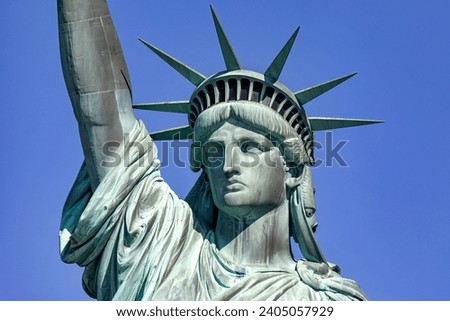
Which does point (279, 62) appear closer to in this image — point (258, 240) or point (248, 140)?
point (248, 140)

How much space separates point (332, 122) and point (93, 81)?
3.42 metres

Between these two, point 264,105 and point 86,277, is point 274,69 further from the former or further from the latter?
point 86,277

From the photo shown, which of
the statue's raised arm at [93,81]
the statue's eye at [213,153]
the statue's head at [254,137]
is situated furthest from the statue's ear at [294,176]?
the statue's raised arm at [93,81]

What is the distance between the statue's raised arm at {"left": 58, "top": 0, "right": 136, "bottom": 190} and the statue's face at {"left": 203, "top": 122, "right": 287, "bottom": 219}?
1294mm

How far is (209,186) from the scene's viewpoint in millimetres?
29766

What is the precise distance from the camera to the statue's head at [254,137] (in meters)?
29.0

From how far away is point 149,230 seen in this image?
2892 centimetres

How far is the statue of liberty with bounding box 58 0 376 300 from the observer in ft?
94.3

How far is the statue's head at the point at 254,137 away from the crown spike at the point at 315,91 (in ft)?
0.05

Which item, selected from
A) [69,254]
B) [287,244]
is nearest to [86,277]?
[69,254]

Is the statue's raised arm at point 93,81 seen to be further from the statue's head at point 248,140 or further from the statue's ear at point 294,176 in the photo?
the statue's ear at point 294,176

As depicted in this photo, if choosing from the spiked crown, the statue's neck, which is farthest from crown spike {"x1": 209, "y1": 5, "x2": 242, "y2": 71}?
the statue's neck

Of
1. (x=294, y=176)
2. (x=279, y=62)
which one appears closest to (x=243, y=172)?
(x=294, y=176)

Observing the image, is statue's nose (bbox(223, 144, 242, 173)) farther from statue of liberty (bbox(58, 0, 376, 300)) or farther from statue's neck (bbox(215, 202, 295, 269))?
statue's neck (bbox(215, 202, 295, 269))
